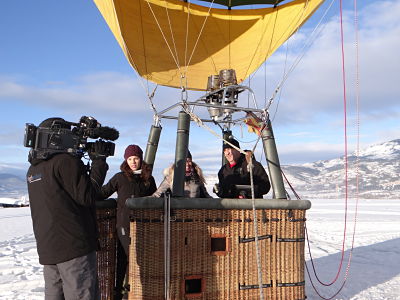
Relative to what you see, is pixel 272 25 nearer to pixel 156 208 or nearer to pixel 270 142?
pixel 270 142

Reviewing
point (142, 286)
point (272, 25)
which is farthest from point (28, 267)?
point (272, 25)

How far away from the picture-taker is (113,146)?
2.52m

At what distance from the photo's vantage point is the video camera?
2.36m

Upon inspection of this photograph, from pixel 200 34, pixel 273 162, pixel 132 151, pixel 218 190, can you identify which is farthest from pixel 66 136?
pixel 200 34

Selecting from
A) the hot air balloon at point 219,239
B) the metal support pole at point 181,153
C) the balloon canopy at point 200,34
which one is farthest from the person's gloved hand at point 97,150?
the balloon canopy at point 200,34

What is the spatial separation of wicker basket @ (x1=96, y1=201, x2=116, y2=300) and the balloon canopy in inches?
86.7

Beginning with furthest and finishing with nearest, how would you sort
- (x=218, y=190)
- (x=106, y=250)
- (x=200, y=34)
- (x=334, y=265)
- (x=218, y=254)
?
(x=334, y=265)
(x=200, y=34)
(x=218, y=190)
(x=106, y=250)
(x=218, y=254)

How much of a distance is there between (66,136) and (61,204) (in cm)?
40

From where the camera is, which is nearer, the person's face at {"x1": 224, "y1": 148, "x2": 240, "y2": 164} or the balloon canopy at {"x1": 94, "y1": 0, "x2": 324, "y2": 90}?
the person's face at {"x1": 224, "y1": 148, "x2": 240, "y2": 164}

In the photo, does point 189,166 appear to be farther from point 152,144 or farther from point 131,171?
point 152,144

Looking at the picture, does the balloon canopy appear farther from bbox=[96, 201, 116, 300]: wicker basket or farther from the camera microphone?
the camera microphone

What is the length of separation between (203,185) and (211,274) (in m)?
0.82

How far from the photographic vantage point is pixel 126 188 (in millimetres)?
3531

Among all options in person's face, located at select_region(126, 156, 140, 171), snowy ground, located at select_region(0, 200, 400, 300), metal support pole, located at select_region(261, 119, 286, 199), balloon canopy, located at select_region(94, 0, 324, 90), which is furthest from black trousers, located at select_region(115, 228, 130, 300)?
balloon canopy, located at select_region(94, 0, 324, 90)
